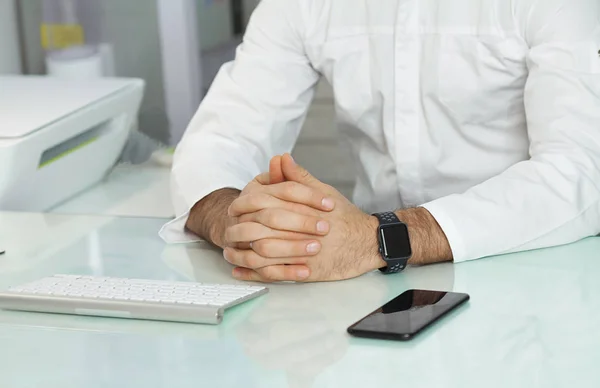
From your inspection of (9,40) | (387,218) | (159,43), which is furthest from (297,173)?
(9,40)

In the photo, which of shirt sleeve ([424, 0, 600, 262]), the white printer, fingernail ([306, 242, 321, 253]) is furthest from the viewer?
the white printer

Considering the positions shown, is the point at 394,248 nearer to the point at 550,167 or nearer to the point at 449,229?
the point at 449,229

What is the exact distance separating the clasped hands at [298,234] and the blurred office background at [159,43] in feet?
3.73

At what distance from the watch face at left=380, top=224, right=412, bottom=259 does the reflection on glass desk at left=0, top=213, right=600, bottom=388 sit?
0.10ft

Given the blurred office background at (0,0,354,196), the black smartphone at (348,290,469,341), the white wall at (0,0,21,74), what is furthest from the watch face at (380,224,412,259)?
the white wall at (0,0,21,74)

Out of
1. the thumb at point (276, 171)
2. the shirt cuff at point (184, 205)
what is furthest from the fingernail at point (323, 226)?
the shirt cuff at point (184, 205)

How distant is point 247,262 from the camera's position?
129 centimetres

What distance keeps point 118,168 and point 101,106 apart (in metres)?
0.21

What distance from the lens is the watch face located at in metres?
1.30

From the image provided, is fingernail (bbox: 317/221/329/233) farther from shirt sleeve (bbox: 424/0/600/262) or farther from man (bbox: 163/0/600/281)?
shirt sleeve (bbox: 424/0/600/262)

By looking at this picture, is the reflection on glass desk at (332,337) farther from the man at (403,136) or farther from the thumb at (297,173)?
the thumb at (297,173)

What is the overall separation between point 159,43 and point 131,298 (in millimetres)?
1396

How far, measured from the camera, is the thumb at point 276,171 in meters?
1.35

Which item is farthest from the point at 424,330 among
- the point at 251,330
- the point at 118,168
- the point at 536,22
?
the point at 118,168
